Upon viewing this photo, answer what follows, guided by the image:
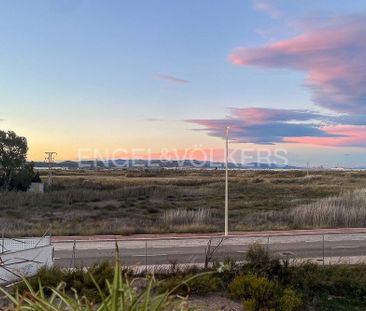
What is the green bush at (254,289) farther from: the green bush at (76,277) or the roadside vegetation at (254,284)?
the green bush at (76,277)

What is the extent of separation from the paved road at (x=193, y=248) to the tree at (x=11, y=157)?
36.6 meters

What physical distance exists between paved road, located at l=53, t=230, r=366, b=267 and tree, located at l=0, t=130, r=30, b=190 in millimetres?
36612

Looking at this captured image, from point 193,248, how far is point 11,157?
4237cm

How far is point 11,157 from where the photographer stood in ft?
193

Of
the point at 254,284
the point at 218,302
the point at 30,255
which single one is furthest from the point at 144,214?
the point at 218,302

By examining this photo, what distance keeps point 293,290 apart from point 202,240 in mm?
12820

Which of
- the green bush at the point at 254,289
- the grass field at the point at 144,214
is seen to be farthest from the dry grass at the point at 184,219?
the green bush at the point at 254,289

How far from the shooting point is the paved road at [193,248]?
17688 mm

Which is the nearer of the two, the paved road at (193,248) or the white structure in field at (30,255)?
the white structure in field at (30,255)

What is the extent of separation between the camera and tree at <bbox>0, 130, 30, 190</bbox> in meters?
58.3

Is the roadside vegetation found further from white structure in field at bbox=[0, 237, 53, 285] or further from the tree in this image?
the tree

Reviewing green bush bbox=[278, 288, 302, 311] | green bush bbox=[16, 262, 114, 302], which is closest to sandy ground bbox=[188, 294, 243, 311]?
green bush bbox=[278, 288, 302, 311]

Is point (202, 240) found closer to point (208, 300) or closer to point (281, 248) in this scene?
point (281, 248)

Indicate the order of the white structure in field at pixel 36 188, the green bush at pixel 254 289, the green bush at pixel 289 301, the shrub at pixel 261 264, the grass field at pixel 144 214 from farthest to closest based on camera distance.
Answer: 1. the white structure in field at pixel 36 188
2. the grass field at pixel 144 214
3. the shrub at pixel 261 264
4. the green bush at pixel 254 289
5. the green bush at pixel 289 301
